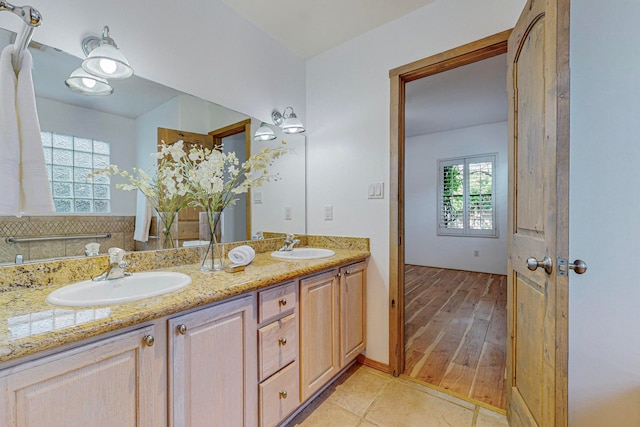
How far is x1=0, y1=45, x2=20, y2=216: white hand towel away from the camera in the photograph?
855 millimetres

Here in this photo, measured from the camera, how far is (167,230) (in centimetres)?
148

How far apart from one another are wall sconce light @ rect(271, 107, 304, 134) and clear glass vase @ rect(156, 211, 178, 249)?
1043 millimetres

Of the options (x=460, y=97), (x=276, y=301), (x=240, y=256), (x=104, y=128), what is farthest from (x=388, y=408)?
(x=460, y=97)

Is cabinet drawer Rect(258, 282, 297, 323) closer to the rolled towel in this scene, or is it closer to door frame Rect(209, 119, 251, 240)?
the rolled towel

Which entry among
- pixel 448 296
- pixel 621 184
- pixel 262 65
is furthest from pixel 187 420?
pixel 448 296

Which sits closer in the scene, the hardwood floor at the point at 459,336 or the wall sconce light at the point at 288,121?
the hardwood floor at the point at 459,336

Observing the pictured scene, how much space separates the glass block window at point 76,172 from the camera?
3.78 ft

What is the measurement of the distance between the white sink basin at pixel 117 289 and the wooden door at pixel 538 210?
1372 mm

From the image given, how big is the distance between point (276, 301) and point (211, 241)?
45 centimetres

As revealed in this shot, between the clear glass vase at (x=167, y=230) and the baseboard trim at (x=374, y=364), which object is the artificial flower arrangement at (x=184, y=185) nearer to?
the clear glass vase at (x=167, y=230)

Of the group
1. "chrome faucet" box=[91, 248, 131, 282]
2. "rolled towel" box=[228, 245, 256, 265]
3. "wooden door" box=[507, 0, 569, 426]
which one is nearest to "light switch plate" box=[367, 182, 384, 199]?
"wooden door" box=[507, 0, 569, 426]

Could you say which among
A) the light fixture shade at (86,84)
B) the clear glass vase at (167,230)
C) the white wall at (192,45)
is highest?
the white wall at (192,45)

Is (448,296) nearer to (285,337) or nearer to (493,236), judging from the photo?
(493,236)

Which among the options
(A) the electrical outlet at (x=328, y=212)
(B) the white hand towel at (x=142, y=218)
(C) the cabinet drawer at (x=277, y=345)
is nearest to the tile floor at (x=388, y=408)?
→ (C) the cabinet drawer at (x=277, y=345)
